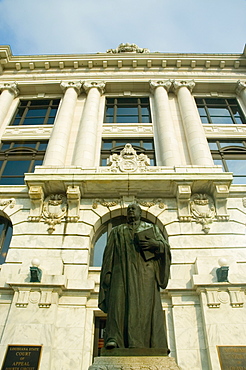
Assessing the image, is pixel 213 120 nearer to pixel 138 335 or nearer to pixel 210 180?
pixel 210 180

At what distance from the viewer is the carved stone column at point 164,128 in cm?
1318

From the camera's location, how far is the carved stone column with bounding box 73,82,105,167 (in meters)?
13.1

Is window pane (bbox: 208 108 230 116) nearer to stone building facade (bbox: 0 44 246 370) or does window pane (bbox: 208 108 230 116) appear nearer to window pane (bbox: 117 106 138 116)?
stone building facade (bbox: 0 44 246 370)

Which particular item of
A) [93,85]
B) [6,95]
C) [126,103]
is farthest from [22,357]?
[6,95]

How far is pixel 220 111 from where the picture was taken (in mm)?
17688

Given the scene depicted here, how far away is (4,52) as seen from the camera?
19438mm

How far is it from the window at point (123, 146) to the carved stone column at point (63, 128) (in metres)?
2.02

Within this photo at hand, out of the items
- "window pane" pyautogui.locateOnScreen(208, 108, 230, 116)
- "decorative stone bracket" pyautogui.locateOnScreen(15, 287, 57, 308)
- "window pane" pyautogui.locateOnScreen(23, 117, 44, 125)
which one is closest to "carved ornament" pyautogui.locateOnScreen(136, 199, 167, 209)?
"decorative stone bracket" pyautogui.locateOnScreen(15, 287, 57, 308)

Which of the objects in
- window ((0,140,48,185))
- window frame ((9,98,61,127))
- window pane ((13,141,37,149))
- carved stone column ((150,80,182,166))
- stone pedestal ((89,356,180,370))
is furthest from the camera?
→ window frame ((9,98,61,127))

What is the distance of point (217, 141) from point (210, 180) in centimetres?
563

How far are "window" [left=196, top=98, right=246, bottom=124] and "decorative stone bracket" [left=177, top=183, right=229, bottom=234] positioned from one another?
755 centimetres

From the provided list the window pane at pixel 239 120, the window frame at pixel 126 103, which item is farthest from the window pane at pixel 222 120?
the window frame at pixel 126 103

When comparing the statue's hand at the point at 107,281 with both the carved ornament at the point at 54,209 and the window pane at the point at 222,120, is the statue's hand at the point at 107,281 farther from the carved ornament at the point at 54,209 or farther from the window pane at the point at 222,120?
the window pane at the point at 222,120

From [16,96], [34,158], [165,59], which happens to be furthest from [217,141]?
[16,96]
